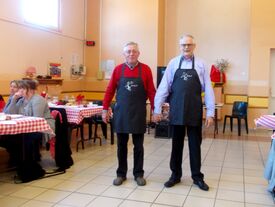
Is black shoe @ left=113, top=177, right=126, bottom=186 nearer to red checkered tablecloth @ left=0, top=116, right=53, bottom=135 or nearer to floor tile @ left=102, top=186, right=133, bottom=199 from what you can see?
floor tile @ left=102, top=186, right=133, bottom=199

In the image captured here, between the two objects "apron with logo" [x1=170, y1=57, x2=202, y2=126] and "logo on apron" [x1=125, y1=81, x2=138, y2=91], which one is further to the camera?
"logo on apron" [x1=125, y1=81, x2=138, y2=91]

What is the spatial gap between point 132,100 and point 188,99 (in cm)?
59

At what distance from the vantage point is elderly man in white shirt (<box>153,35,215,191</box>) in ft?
11.2

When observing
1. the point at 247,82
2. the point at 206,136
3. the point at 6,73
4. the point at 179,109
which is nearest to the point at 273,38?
the point at 247,82

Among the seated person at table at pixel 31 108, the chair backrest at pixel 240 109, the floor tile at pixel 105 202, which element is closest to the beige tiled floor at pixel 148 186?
the floor tile at pixel 105 202

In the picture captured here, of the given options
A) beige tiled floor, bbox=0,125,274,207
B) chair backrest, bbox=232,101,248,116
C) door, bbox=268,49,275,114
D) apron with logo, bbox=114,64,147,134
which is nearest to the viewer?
beige tiled floor, bbox=0,125,274,207

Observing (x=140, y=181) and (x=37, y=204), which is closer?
(x=37, y=204)

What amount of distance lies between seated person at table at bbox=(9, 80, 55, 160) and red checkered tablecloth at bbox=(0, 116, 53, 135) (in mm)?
289

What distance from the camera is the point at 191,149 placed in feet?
11.5

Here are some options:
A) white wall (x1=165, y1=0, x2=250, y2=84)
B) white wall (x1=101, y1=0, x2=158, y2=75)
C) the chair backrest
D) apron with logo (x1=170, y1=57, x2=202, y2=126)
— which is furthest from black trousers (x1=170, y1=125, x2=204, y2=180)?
white wall (x1=165, y1=0, x2=250, y2=84)

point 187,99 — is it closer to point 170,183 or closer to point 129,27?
point 170,183

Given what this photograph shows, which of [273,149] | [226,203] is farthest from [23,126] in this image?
[273,149]

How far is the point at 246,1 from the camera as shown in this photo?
332 inches

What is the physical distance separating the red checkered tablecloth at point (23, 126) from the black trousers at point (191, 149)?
1434 mm
